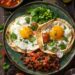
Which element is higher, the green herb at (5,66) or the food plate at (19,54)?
the food plate at (19,54)

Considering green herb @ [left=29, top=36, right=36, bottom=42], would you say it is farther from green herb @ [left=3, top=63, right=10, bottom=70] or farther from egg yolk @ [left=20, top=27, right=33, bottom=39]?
green herb @ [left=3, top=63, right=10, bottom=70]

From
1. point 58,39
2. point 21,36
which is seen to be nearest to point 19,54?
point 21,36

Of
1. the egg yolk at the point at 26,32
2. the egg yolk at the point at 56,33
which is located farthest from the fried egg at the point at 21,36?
the egg yolk at the point at 56,33

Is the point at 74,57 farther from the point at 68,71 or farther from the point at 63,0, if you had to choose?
the point at 63,0

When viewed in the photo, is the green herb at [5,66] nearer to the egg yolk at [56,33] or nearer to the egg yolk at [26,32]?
the egg yolk at [26,32]

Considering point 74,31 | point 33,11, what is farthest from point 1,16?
point 74,31

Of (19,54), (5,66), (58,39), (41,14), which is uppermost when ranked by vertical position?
(41,14)

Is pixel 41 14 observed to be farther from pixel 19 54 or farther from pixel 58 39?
A: pixel 19 54

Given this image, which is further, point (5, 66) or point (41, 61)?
point (5, 66)

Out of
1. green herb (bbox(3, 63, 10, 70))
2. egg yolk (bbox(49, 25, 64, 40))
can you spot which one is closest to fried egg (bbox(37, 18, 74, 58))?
egg yolk (bbox(49, 25, 64, 40))
